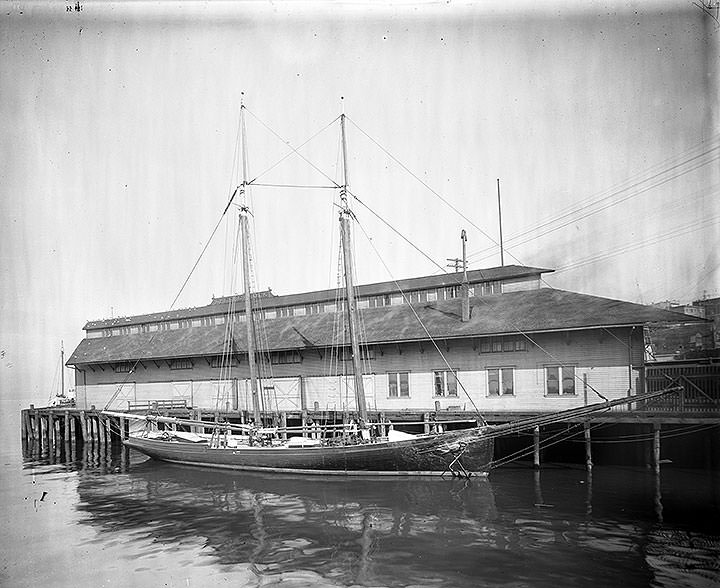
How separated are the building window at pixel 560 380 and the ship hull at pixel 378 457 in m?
5.79

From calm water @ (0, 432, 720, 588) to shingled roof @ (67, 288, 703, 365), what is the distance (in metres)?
6.74

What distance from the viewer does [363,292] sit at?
4494 cm

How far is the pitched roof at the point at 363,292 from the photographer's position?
39.3 m

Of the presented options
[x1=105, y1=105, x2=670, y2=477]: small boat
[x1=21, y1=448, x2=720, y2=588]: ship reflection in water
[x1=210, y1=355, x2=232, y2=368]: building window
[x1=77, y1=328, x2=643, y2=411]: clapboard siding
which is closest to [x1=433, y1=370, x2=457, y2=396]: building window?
[x1=77, y1=328, x2=643, y2=411]: clapboard siding

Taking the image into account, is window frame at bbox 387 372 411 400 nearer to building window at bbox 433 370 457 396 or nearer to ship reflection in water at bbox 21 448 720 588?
building window at bbox 433 370 457 396

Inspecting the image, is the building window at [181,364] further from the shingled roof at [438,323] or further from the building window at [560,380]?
the building window at [560,380]

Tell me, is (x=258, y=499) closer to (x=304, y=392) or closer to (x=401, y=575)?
(x=401, y=575)

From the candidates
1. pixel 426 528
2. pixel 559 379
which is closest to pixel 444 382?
pixel 559 379

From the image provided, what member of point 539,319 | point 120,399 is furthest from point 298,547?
point 120,399

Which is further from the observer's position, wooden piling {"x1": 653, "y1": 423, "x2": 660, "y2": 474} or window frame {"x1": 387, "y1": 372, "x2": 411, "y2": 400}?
window frame {"x1": 387, "y1": 372, "x2": 411, "y2": 400}

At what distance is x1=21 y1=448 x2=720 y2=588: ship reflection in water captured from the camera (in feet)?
48.9

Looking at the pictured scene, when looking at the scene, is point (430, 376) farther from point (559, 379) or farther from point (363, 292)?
point (363, 292)

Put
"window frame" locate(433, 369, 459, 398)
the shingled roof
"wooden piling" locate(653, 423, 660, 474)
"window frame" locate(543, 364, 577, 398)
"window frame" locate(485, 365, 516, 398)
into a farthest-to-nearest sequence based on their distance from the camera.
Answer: "window frame" locate(433, 369, 459, 398)
"window frame" locate(485, 365, 516, 398)
"window frame" locate(543, 364, 577, 398)
the shingled roof
"wooden piling" locate(653, 423, 660, 474)

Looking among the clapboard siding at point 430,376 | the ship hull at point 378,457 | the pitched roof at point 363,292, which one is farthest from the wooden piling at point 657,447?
the pitched roof at point 363,292
